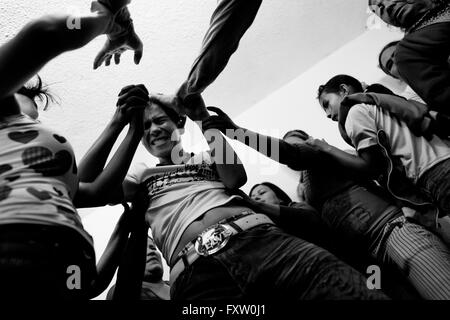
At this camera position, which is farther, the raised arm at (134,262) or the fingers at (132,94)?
the fingers at (132,94)

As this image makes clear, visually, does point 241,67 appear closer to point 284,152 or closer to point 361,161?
point 284,152

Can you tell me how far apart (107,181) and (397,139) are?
848mm

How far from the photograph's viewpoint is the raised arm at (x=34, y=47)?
0.65m

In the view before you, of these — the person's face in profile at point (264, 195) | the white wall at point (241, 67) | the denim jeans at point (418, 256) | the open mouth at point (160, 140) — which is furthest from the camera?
the white wall at point (241, 67)

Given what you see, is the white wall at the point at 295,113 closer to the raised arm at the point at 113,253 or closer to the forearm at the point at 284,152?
the forearm at the point at 284,152

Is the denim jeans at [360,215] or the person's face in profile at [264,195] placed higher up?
the denim jeans at [360,215]

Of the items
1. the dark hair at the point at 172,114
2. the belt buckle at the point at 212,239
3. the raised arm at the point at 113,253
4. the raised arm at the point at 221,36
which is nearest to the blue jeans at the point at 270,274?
the belt buckle at the point at 212,239

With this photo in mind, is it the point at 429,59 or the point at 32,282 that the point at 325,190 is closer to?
the point at 429,59

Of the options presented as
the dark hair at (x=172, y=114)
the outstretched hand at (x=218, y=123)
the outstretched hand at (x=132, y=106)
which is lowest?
the dark hair at (x=172, y=114)

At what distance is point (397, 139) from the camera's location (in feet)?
3.66

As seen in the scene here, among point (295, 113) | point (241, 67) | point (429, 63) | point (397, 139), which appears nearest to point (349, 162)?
point (397, 139)

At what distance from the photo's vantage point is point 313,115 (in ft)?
6.87
